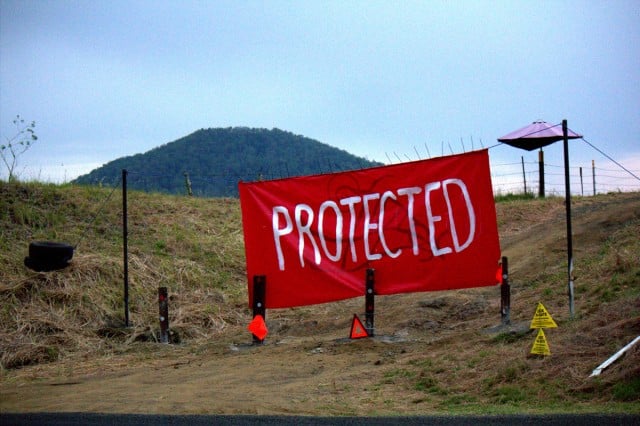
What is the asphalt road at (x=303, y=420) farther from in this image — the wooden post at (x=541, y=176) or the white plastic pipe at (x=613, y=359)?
the wooden post at (x=541, y=176)

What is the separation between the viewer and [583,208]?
80.3ft

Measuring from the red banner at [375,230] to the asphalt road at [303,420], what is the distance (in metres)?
5.38

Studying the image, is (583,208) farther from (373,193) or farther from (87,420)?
(87,420)

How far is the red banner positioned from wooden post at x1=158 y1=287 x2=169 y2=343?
2347 mm

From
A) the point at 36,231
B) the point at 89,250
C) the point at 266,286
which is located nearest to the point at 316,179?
the point at 266,286

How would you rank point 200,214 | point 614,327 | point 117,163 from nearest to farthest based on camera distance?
point 614,327 → point 200,214 → point 117,163

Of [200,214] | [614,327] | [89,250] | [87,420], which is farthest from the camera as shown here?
[200,214]

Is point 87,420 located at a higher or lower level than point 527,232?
lower

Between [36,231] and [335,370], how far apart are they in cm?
1259

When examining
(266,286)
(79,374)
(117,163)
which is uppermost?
(117,163)

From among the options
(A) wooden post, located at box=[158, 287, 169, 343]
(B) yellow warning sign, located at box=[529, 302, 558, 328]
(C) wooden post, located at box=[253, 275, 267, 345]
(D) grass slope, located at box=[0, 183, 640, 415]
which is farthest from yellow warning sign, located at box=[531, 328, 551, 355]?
(A) wooden post, located at box=[158, 287, 169, 343]

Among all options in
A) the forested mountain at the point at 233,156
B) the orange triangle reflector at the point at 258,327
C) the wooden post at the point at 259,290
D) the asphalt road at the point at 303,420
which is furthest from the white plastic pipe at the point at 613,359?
the forested mountain at the point at 233,156

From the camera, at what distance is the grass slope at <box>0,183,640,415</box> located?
1030 cm

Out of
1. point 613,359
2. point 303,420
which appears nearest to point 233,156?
point 613,359
